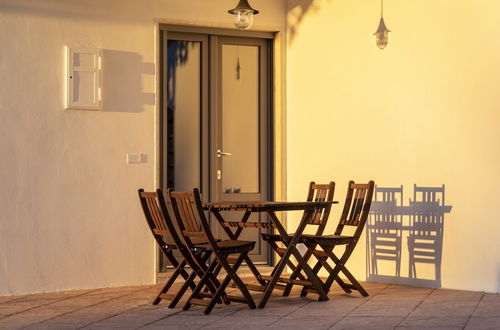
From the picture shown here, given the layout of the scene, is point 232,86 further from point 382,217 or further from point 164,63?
point 382,217

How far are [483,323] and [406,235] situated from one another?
202cm

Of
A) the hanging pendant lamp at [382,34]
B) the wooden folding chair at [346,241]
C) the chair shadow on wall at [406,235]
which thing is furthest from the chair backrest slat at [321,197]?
the hanging pendant lamp at [382,34]

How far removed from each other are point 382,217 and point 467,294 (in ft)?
3.72

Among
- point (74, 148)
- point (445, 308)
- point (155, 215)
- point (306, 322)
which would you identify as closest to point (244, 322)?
point (306, 322)

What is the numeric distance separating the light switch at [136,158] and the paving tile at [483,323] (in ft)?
10.9

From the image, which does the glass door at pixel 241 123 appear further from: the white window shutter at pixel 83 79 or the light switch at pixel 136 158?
the white window shutter at pixel 83 79

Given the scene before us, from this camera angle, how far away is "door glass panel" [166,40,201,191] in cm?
799

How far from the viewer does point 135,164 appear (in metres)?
7.49

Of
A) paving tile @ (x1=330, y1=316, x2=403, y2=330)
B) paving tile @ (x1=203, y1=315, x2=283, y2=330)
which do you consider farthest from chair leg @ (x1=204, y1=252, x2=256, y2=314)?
paving tile @ (x1=330, y1=316, x2=403, y2=330)

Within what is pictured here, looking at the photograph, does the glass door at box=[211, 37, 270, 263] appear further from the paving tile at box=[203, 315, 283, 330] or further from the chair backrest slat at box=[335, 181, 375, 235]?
the paving tile at box=[203, 315, 283, 330]

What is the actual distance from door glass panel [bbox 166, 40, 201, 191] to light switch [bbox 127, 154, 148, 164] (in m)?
0.47

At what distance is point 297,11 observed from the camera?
818 cm

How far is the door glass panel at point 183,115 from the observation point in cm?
799

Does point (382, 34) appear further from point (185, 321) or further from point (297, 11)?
point (185, 321)
